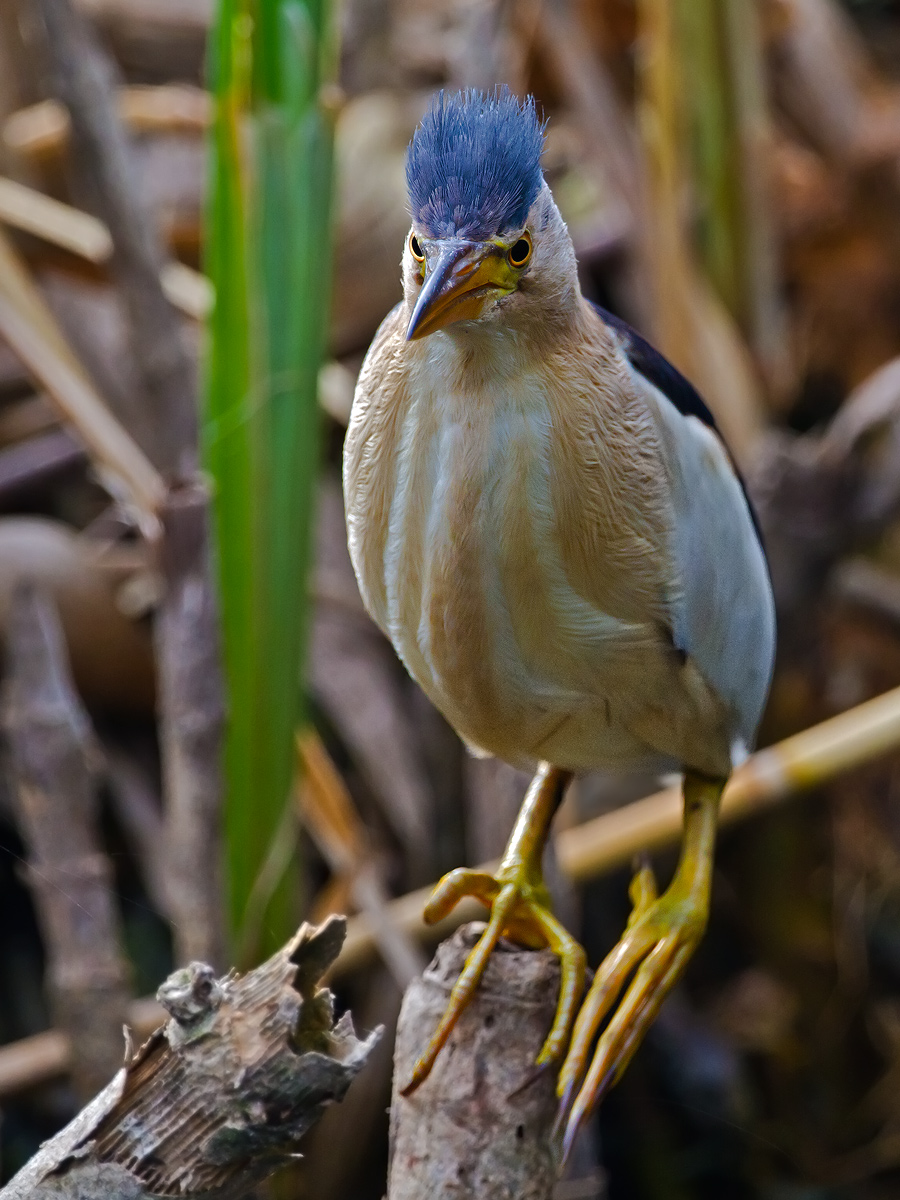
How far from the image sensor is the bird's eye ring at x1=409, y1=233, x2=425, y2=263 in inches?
31.7

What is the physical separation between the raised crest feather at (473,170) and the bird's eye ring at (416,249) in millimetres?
11

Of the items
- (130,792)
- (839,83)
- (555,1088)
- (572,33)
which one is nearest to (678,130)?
(572,33)

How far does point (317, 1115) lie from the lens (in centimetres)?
72

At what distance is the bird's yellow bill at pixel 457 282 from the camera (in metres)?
0.75

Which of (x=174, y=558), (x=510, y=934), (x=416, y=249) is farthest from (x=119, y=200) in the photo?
(x=510, y=934)

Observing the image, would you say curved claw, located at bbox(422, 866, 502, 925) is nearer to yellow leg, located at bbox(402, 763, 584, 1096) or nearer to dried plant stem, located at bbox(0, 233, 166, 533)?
yellow leg, located at bbox(402, 763, 584, 1096)

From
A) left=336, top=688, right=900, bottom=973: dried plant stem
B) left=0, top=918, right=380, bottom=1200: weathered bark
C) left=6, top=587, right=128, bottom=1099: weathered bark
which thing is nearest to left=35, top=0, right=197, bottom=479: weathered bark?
left=6, top=587, right=128, bottom=1099: weathered bark

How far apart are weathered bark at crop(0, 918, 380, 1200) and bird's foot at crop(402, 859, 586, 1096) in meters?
0.24

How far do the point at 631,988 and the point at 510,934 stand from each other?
103 mm

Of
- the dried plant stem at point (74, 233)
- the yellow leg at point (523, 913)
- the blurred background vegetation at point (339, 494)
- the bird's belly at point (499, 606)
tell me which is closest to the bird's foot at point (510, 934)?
the yellow leg at point (523, 913)

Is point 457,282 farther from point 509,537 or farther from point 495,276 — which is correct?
point 509,537

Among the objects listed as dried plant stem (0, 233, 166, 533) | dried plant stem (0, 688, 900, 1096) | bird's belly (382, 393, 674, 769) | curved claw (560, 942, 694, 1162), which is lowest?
dried plant stem (0, 688, 900, 1096)

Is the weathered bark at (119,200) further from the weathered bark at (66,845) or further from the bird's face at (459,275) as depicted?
the bird's face at (459,275)

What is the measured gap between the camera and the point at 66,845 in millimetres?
1381
